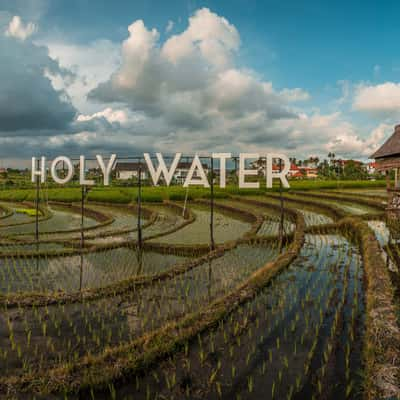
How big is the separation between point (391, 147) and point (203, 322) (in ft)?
45.0

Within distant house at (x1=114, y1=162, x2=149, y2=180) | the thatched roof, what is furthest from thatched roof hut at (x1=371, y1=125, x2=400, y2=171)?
distant house at (x1=114, y1=162, x2=149, y2=180)

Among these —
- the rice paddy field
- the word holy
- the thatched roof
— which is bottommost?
the rice paddy field

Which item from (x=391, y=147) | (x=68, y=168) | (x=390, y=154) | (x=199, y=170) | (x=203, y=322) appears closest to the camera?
(x=203, y=322)

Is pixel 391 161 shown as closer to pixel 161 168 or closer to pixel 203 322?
pixel 161 168

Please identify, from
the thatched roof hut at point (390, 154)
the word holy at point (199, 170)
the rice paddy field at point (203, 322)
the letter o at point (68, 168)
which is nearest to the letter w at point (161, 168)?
the word holy at point (199, 170)

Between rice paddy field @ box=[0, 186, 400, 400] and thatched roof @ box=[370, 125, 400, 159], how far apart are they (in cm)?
516

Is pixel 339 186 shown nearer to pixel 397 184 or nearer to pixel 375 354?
pixel 397 184

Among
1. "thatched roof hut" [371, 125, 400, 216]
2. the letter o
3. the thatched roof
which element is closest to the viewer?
"thatched roof hut" [371, 125, 400, 216]

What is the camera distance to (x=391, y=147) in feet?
45.7

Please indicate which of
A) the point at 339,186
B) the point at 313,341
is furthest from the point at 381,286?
the point at 339,186

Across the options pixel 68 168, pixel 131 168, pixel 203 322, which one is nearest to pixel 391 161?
pixel 203 322

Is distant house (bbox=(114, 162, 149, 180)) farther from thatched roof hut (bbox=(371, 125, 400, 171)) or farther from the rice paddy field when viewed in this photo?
thatched roof hut (bbox=(371, 125, 400, 171))

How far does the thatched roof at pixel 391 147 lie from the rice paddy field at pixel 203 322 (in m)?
5.16

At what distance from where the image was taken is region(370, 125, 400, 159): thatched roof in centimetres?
1322
